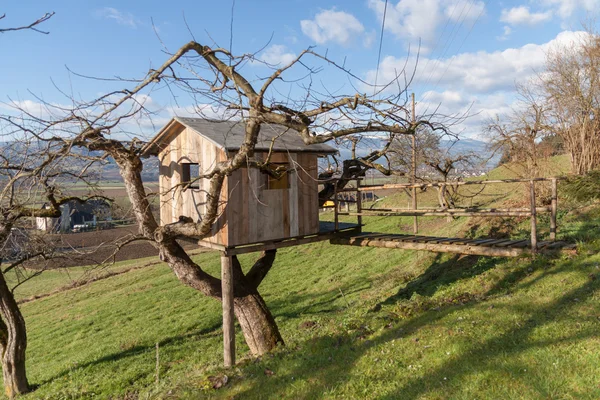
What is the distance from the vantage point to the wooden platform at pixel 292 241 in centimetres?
872

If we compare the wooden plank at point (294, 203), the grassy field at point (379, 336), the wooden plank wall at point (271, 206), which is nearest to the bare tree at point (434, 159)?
the grassy field at point (379, 336)

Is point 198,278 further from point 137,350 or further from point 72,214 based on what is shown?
point 72,214

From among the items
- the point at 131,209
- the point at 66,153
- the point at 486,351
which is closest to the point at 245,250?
the point at 131,209

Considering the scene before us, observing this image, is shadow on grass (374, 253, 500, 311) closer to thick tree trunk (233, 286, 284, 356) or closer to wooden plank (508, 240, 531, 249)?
wooden plank (508, 240, 531, 249)

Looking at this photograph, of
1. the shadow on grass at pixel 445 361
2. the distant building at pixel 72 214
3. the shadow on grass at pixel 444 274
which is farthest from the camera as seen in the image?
the distant building at pixel 72 214

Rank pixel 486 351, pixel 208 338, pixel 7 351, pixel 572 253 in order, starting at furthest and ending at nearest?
pixel 208 338
pixel 7 351
pixel 572 253
pixel 486 351

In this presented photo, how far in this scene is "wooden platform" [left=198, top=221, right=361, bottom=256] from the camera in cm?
872

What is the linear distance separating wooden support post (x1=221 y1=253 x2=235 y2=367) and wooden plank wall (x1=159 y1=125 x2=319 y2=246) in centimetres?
59

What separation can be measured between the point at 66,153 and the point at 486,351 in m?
8.30

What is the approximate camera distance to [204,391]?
6.61 m

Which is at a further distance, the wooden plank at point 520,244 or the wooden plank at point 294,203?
the wooden plank at point 294,203

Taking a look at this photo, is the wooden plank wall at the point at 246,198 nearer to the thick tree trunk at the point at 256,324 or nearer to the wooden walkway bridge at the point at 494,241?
the wooden walkway bridge at the point at 494,241

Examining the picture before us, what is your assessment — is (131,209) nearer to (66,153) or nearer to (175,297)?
(66,153)

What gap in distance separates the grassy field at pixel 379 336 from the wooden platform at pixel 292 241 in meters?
2.11
